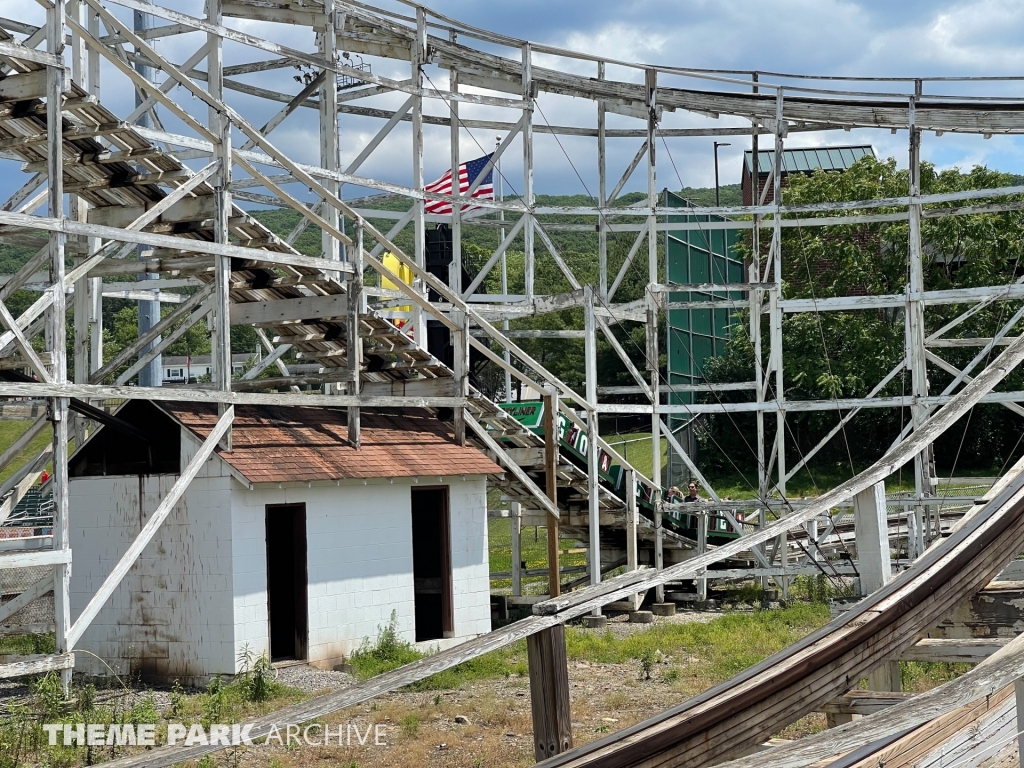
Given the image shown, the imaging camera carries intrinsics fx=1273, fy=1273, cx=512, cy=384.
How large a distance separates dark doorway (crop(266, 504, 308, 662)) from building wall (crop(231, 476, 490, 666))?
12cm

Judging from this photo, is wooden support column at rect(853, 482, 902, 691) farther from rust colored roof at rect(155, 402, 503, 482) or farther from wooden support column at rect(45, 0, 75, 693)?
rust colored roof at rect(155, 402, 503, 482)

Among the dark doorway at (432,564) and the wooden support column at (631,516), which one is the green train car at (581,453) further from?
the dark doorway at (432,564)

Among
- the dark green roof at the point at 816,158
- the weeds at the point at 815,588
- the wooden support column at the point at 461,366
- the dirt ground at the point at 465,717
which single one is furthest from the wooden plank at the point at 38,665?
the dark green roof at the point at 816,158

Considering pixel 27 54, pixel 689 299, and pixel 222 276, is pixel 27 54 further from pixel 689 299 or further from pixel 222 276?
pixel 689 299

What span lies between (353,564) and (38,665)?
4.83 meters

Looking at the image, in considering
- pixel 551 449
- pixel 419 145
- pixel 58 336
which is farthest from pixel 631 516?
pixel 58 336

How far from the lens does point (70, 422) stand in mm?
17781

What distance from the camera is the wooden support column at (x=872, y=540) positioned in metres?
5.79

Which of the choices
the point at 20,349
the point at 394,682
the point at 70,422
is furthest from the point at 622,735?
the point at 70,422

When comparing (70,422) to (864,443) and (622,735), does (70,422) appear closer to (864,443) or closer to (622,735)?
(622,735)

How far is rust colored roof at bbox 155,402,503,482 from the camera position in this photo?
15484mm

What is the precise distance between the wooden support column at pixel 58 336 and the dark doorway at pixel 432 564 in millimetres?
5994

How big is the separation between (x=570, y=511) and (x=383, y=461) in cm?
515

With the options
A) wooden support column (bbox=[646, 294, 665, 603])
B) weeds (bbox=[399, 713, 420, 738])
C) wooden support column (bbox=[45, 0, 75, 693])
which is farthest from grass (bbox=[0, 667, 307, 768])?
wooden support column (bbox=[646, 294, 665, 603])
